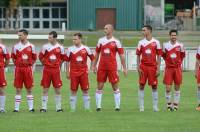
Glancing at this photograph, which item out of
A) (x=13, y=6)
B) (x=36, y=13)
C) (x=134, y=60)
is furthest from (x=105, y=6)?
(x=134, y=60)

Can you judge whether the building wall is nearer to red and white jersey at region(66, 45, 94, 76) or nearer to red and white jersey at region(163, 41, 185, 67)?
A: red and white jersey at region(163, 41, 185, 67)

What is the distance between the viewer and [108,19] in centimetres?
7625

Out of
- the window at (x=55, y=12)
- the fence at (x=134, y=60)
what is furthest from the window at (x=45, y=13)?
the fence at (x=134, y=60)

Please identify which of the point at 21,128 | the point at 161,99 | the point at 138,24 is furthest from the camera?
the point at 138,24

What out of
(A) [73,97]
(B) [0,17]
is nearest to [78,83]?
(A) [73,97]

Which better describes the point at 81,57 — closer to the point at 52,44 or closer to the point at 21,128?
the point at 52,44

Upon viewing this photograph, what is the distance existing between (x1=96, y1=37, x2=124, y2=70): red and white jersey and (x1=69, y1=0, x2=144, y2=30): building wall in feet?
187

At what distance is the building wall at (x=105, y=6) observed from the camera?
74625mm


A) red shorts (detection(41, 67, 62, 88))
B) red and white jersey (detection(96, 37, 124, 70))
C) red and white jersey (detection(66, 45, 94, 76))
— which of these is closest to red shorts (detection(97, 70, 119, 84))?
red and white jersey (detection(96, 37, 124, 70))

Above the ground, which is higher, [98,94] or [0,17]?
[0,17]

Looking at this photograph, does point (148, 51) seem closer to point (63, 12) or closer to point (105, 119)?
point (105, 119)

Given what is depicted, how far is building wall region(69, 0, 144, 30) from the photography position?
245 ft

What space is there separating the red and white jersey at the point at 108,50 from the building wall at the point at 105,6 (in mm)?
56941

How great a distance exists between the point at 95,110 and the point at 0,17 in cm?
6255
